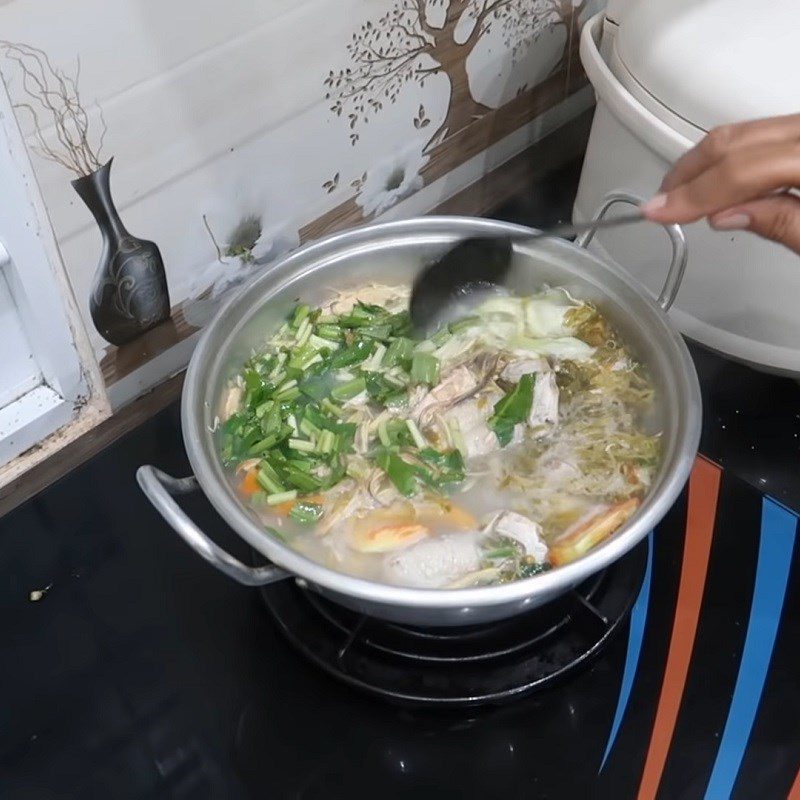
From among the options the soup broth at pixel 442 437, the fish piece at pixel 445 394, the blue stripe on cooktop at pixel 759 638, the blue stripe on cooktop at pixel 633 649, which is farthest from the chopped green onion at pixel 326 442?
the blue stripe on cooktop at pixel 759 638

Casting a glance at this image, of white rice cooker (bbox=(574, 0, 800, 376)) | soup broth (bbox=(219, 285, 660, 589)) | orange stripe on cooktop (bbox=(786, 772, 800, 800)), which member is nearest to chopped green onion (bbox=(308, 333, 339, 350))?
soup broth (bbox=(219, 285, 660, 589))

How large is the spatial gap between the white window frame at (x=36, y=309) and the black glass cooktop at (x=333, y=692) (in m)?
0.12

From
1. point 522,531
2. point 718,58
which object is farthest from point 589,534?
point 718,58

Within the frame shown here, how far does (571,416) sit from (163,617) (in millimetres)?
564

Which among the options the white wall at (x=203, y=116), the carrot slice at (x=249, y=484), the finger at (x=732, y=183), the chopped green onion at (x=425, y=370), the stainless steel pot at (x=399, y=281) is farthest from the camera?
the chopped green onion at (x=425, y=370)

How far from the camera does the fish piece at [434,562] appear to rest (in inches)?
37.8

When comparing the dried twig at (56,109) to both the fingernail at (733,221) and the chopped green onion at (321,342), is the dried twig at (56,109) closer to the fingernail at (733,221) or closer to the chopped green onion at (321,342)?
the chopped green onion at (321,342)

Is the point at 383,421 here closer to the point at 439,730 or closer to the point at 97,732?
the point at 439,730

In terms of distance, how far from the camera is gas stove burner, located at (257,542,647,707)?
102cm

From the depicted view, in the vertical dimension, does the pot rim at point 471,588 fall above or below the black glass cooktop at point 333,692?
above

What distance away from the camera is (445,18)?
4.23 ft

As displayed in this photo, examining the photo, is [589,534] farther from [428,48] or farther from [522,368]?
[428,48]

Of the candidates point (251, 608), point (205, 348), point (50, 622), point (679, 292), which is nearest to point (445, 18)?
point (679, 292)

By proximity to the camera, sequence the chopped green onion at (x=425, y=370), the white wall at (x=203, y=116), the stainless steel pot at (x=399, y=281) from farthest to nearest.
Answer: the chopped green onion at (x=425, y=370) < the white wall at (x=203, y=116) < the stainless steel pot at (x=399, y=281)
